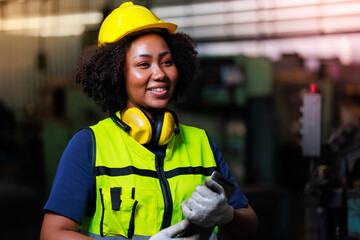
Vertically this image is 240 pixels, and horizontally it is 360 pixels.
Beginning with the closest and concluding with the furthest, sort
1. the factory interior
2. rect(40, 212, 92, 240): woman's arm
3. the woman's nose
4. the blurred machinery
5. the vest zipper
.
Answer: rect(40, 212, 92, 240): woman's arm
the vest zipper
the woman's nose
the blurred machinery
the factory interior

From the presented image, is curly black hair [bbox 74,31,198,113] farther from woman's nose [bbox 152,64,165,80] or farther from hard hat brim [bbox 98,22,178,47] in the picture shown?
woman's nose [bbox 152,64,165,80]

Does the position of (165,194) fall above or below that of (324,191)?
above

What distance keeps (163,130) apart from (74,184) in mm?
393

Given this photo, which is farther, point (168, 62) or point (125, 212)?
point (168, 62)

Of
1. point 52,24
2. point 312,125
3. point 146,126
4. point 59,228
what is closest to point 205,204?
point 146,126

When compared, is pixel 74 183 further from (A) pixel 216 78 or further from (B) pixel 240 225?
(A) pixel 216 78

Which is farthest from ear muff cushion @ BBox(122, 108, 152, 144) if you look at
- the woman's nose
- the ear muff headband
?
the woman's nose

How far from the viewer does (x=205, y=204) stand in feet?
5.00

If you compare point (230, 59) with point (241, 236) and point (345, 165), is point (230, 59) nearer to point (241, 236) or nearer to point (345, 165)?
point (345, 165)

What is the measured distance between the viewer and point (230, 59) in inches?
233

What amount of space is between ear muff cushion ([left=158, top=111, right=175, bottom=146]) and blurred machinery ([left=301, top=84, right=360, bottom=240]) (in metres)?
1.14

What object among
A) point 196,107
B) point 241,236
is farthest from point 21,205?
point 241,236

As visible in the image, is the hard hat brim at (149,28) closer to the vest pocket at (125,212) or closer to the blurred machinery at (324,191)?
the vest pocket at (125,212)

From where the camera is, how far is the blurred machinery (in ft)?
8.48
